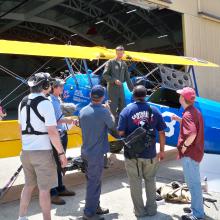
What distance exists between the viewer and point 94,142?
4066 millimetres

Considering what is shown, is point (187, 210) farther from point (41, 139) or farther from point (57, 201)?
Result: point (41, 139)

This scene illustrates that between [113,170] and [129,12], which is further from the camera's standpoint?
[129,12]

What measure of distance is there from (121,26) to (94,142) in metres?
25.0

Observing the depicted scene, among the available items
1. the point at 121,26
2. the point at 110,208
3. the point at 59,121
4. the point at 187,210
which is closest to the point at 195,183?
the point at 187,210

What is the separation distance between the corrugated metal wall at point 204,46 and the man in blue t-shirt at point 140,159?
532 inches

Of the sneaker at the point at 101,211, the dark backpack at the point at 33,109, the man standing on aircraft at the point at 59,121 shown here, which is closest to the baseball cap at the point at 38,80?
the dark backpack at the point at 33,109

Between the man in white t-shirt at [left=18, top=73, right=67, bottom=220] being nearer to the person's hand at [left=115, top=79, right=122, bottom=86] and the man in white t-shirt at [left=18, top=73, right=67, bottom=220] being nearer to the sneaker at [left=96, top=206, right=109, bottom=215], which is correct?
the sneaker at [left=96, top=206, right=109, bottom=215]

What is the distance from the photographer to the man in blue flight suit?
4062 millimetres

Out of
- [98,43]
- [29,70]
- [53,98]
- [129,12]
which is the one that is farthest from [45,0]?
[53,98]

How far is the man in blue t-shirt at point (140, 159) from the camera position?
13.7ft

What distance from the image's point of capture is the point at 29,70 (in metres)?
37.5

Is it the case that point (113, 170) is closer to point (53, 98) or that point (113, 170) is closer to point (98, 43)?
point (53, 98)

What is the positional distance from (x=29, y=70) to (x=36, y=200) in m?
33.8

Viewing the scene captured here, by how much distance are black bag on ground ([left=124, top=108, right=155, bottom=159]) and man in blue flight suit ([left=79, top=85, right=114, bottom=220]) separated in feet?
0.86
